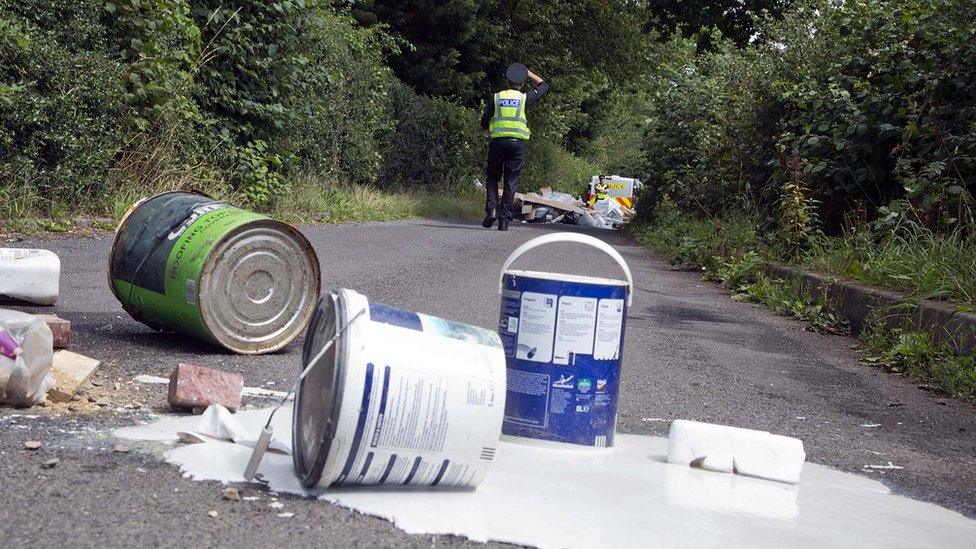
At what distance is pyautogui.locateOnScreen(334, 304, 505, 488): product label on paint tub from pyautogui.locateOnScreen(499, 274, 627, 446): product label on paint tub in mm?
509

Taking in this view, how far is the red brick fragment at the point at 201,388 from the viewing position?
11.0ft

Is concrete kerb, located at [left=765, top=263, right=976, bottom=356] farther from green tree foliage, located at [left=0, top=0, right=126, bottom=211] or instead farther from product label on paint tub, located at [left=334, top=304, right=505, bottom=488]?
green tree foliage, located at [left=0, top=0, right=126, bottom=211]

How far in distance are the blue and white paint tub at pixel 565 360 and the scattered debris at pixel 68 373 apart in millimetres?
1402

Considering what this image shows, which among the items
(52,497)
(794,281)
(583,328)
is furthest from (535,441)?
(794,281)

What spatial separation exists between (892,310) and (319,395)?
445cm

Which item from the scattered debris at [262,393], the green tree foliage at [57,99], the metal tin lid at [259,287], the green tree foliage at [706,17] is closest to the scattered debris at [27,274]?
the metal tin lid at [259,287]

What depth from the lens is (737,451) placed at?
10.4 ft

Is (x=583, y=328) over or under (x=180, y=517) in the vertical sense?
over

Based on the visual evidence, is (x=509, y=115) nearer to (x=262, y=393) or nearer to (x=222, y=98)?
(x=222, y=98)

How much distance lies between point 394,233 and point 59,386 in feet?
31.0

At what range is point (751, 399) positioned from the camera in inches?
176

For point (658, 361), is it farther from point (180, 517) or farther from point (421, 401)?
point (180, 517)

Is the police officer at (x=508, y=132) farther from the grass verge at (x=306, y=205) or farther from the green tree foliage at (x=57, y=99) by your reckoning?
the green tree foliage at (x=57, y=99)

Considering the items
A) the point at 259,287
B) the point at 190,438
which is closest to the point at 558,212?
→ the point at 259,287
